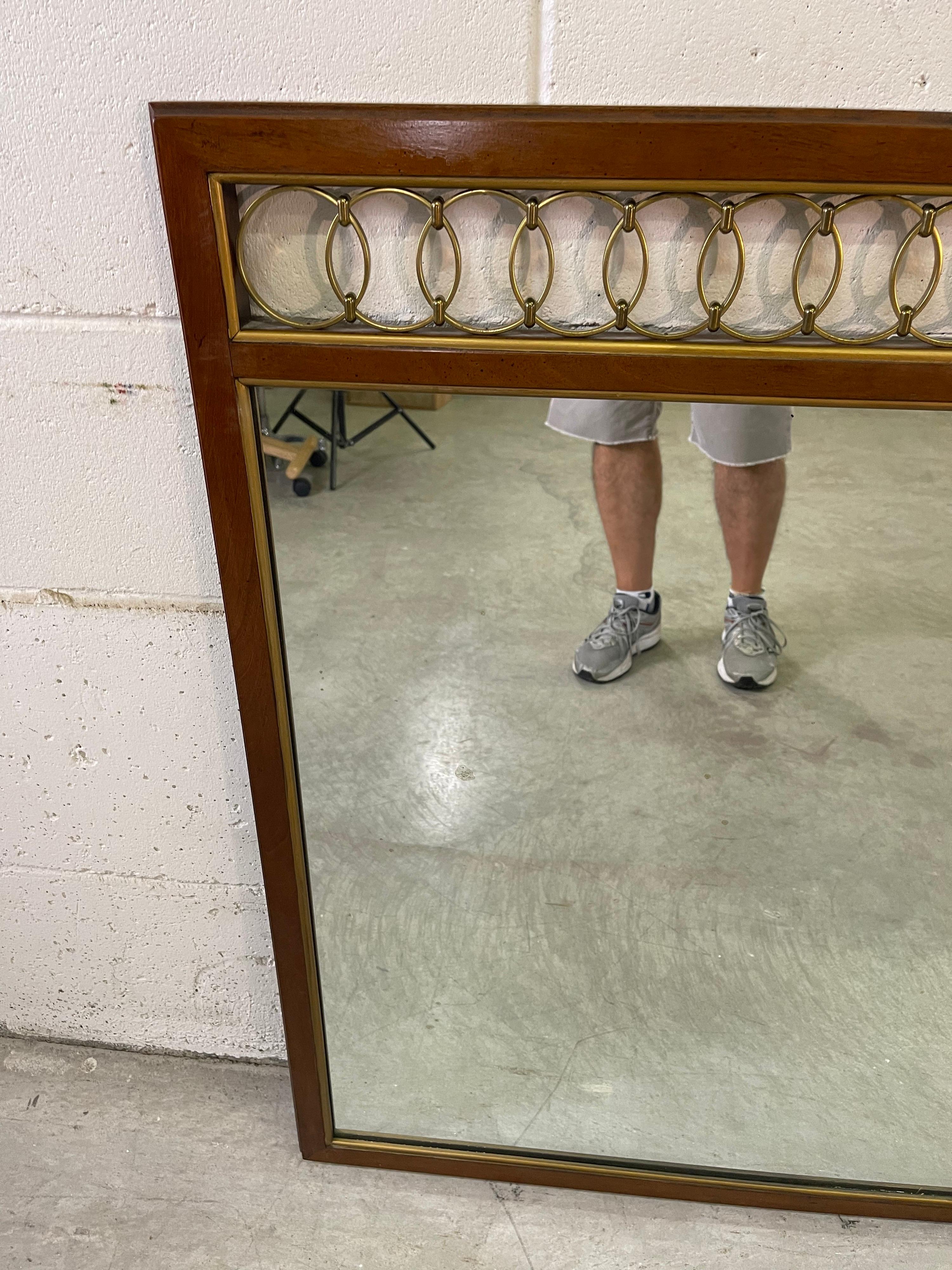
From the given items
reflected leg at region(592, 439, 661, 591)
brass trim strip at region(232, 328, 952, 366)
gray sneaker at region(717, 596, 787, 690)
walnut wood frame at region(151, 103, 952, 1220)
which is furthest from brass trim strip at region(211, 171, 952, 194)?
gray sneaker at region(717, 596, 787, 690)

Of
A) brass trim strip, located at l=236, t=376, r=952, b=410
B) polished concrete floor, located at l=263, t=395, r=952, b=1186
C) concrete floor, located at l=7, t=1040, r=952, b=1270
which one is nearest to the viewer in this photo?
brass trim strip, located at l=236, t=376, r=952, b=410

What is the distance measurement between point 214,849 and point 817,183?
3.48ft

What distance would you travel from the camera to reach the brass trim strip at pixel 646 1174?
142 centimetres

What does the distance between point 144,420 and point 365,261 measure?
12.2 inches

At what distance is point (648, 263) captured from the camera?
3.02ft

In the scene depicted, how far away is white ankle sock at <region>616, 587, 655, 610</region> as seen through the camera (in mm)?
1117

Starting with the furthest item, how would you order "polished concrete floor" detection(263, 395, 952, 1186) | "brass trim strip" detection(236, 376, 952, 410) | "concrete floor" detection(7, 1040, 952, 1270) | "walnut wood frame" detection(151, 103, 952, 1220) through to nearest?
"concrete floor" detection(7, 1040, 952, 1270)
"polished concrete floor" detection(263, 395, 952, 1186)
"brass trim strip" detection(236, 376, 952, 410)
"walnut wood frame" detection(151, 103, 952, 1220)

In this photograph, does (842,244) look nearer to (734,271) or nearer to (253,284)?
(734,271)

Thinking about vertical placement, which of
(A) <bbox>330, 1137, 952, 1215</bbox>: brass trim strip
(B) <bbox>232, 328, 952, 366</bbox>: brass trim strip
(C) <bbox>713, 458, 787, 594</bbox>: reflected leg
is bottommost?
(A) <bbox>330, 1137, 952, 1215</bbox>: brass trim strip

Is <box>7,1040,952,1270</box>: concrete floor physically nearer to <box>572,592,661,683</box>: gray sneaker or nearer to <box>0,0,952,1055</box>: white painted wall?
<box>0,0,952,1055</box>: white painted wall

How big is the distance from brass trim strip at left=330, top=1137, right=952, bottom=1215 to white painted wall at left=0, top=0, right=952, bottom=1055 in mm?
277

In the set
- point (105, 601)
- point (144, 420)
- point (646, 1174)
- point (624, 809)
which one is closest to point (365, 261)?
point (144, 420)

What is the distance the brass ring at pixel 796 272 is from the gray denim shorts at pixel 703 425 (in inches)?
2.7

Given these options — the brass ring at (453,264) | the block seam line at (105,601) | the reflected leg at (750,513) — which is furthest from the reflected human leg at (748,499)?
the block seam line at (105,601)
